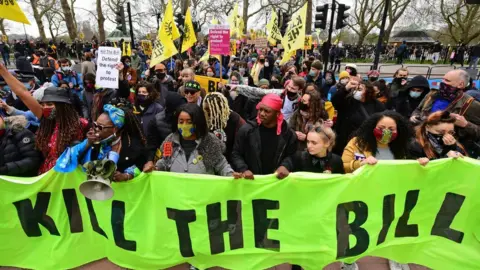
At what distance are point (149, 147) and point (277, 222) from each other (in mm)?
1427

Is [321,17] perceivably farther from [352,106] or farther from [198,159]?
[198,159]

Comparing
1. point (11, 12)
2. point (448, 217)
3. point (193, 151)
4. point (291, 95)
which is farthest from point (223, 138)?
point (11, 12)

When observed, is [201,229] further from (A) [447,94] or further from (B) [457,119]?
(A) [447,94]

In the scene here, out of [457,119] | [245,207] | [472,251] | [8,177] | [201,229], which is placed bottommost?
[472,251]

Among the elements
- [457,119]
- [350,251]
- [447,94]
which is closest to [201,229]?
[350,251]

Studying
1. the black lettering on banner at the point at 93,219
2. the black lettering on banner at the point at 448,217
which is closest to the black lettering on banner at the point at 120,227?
the black lettering on banner at the point at 93,219

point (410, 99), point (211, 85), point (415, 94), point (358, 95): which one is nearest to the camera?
point (358, 95)

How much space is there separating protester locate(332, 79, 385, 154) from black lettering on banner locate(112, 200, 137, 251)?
306 cm

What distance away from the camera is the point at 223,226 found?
2.56m

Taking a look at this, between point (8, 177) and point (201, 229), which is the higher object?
point (8, 177)

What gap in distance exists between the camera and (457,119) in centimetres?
289

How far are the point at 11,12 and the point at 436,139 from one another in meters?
4.01

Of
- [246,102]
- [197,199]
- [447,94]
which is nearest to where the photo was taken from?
[197,199]

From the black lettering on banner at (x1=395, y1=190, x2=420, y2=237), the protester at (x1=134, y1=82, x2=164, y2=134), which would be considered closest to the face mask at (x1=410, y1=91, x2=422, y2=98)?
the black lettering on banner at (x1=395, y1=190, x2=420, y2=237)
